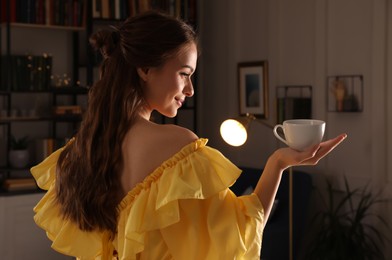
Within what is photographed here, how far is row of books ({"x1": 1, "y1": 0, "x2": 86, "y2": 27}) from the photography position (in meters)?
4.34

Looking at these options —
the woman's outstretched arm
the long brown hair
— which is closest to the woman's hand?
the woman's outstretched arm

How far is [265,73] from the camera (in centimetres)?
454

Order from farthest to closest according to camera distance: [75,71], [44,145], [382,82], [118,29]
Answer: [75,71] < [44,145] < [382,82] < [118,29]

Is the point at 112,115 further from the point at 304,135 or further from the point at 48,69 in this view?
the point at 48,69

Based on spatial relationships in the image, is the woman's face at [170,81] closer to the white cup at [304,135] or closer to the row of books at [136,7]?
the white cup at [304,135]

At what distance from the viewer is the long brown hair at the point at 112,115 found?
55.0 inches

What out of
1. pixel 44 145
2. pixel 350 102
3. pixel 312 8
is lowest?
pixel 44 145

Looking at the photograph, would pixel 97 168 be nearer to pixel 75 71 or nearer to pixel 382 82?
pixel 382 82

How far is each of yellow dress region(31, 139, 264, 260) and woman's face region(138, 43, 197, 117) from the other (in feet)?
0.45

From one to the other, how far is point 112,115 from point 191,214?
0.92 ft

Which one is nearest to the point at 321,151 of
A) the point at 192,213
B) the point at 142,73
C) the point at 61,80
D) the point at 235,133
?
the point at 192,213

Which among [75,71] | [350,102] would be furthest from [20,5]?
[350,102]

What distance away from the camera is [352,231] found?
3.61 m

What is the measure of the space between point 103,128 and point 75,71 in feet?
11.3
